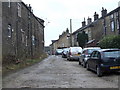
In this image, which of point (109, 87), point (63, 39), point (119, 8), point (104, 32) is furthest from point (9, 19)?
point (63, 39)

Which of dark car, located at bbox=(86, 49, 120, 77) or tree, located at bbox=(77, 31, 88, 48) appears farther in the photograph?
tree, located at bbox=(77, 31, 88, 48)

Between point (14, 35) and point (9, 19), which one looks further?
point (14, 35)

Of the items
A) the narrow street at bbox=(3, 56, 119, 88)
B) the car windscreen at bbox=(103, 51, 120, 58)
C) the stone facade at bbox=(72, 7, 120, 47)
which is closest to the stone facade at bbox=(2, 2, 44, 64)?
the narrow street at bbox=(3, 56, 119, 88)

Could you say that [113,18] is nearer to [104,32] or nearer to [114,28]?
[114,28]

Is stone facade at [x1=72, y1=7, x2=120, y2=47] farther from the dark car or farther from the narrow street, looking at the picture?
the narrow street

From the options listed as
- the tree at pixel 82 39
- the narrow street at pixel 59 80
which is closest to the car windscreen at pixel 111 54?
the narrow street at pixel 59 80

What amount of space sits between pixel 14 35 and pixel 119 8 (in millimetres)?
20274

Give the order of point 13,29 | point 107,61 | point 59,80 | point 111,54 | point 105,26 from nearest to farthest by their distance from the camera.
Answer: point 59,80, point 107,61, point 111,54, point 13,29, point 105,26

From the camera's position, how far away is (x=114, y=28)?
42.6m

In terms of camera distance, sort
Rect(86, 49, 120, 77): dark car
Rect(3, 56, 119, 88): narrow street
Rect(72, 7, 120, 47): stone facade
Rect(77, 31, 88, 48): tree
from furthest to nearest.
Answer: Rect(77, 31, 88, 48): tree < Rect(72, 7, 120, 47): stone facade < Rect(86, 49, 120, 77): dark car < Rect(3, 56, 119, 88): narrow street

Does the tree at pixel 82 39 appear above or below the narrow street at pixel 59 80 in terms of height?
above

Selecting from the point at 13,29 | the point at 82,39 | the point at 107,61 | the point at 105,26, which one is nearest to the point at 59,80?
the point at 107,61

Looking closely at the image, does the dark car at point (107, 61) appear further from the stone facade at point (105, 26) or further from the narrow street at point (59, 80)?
the stone facade at point (105, 26)

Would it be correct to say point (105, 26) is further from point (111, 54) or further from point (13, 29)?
point (111, 54)
